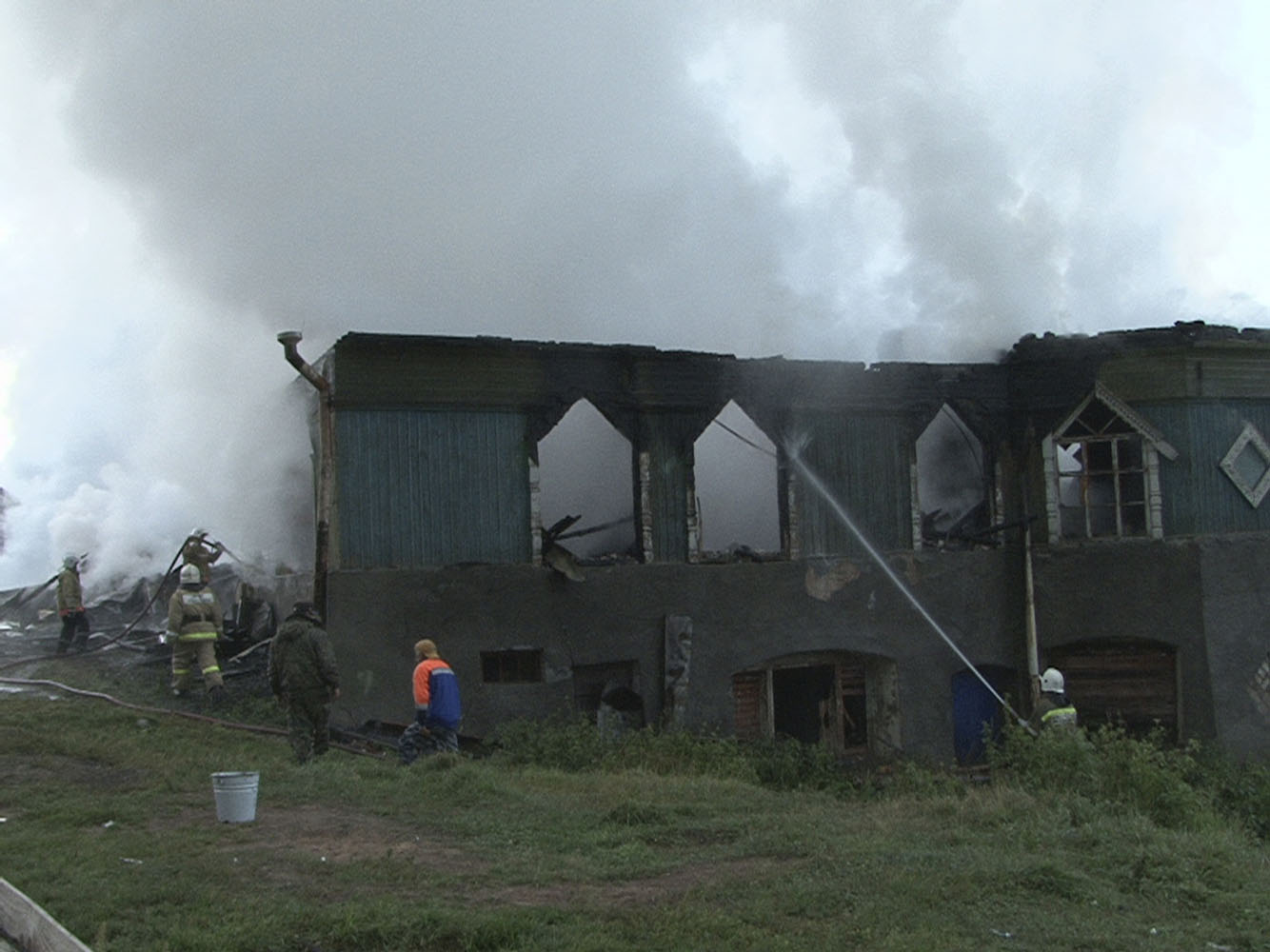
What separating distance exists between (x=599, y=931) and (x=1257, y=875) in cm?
442

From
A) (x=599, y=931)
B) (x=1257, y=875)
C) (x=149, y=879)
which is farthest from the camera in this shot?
(x=1257, y=875)

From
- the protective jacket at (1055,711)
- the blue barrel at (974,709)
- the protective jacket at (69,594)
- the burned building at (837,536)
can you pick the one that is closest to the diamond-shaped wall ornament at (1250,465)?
the burned building at (837,536)

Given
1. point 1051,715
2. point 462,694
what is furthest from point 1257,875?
point 462,694

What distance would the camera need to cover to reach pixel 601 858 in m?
8.76

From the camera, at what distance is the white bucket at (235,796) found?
9.55 m

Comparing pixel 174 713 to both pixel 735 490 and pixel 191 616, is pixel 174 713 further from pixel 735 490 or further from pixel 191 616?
pixel 735 490

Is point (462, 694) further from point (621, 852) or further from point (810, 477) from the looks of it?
point (621, 852)

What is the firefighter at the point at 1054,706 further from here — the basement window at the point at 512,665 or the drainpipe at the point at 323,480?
the drainpipe at the point at 323,480

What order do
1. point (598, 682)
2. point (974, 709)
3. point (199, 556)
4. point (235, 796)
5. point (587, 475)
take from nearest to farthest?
1. point (235, 796)
2. point (199, 556)
3. point (598, 682)
4. point (974, 709)
5. point (587, 475)

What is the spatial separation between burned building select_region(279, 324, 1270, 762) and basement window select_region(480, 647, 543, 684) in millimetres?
36

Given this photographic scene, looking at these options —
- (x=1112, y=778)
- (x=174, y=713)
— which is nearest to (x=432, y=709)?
(x=174, y=713)

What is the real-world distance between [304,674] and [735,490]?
8987 mm

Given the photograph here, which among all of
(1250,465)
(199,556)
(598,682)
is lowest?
(598,682)

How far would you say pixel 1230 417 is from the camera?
1948 centimetres
